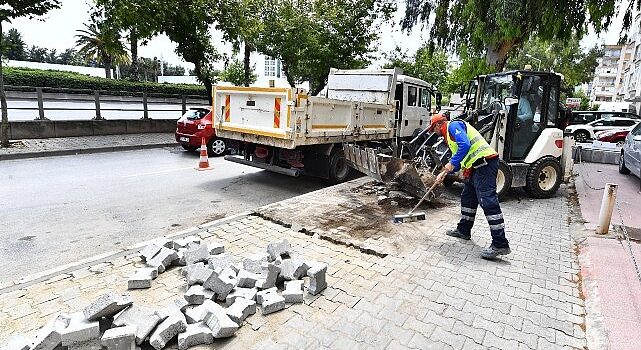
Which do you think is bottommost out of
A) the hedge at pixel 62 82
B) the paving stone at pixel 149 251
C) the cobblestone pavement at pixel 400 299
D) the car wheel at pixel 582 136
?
the cobblestone pavement at pixel 400 299

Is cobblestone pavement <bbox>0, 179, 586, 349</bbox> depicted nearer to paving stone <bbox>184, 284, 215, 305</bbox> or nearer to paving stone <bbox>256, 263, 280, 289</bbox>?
paving stone <bbox>184, 284, 215, 305</bbox>

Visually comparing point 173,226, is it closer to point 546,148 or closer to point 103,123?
point 546,148

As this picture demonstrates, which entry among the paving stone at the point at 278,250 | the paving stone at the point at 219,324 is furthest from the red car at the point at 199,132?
the paving stone at the point at 219,324

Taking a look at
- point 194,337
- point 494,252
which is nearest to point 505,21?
point 494,252

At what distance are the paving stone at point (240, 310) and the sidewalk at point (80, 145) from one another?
9750 mm

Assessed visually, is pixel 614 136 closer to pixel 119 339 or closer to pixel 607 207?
pixel 607 207

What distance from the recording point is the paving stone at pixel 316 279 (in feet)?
11.0

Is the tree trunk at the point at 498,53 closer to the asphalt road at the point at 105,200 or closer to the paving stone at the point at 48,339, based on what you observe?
the asphalt road at the point at 105,200

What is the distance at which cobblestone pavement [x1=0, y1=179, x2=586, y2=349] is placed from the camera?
2.83m

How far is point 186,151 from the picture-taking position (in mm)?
12328

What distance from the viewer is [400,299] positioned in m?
3.36

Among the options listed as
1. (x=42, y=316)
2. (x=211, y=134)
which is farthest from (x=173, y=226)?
(x=211, y=134)

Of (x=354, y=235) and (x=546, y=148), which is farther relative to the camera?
(x=546, y=148)

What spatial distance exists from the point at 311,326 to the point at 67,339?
1.60 metres
